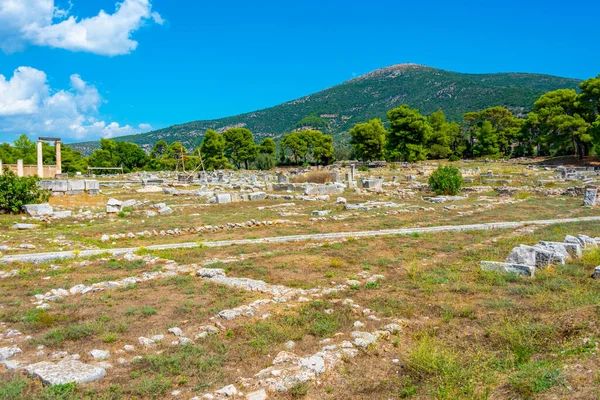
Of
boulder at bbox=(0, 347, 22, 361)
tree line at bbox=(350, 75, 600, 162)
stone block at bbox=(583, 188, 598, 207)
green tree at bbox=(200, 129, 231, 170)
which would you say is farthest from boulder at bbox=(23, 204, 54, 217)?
green tree at bbox=(200, 129, 231, 170)

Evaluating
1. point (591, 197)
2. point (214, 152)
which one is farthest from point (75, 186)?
point (214, 152)

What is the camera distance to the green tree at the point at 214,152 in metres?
70.9

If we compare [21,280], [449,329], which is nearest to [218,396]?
[449,329]

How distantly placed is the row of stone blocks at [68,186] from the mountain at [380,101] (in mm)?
97102

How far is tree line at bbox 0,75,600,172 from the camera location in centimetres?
5147

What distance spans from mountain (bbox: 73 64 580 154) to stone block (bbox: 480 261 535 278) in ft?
345

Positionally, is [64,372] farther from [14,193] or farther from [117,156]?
[117,156]

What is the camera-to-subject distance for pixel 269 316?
21.1ft

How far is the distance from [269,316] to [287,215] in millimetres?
11978

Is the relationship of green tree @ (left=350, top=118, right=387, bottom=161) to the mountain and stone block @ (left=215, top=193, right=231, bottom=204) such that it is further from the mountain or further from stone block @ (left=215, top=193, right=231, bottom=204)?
stone block @ (left=215, top=193, right=231, bottom=204)

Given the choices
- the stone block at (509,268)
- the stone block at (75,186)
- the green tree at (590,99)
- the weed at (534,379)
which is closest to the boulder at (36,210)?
the stone block at (75,186)

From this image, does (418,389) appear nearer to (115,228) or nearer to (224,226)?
(224,226)

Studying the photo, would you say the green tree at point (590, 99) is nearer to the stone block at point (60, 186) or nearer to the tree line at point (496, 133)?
the tree line at point (496, 133)

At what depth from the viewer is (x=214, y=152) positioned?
71875mm
